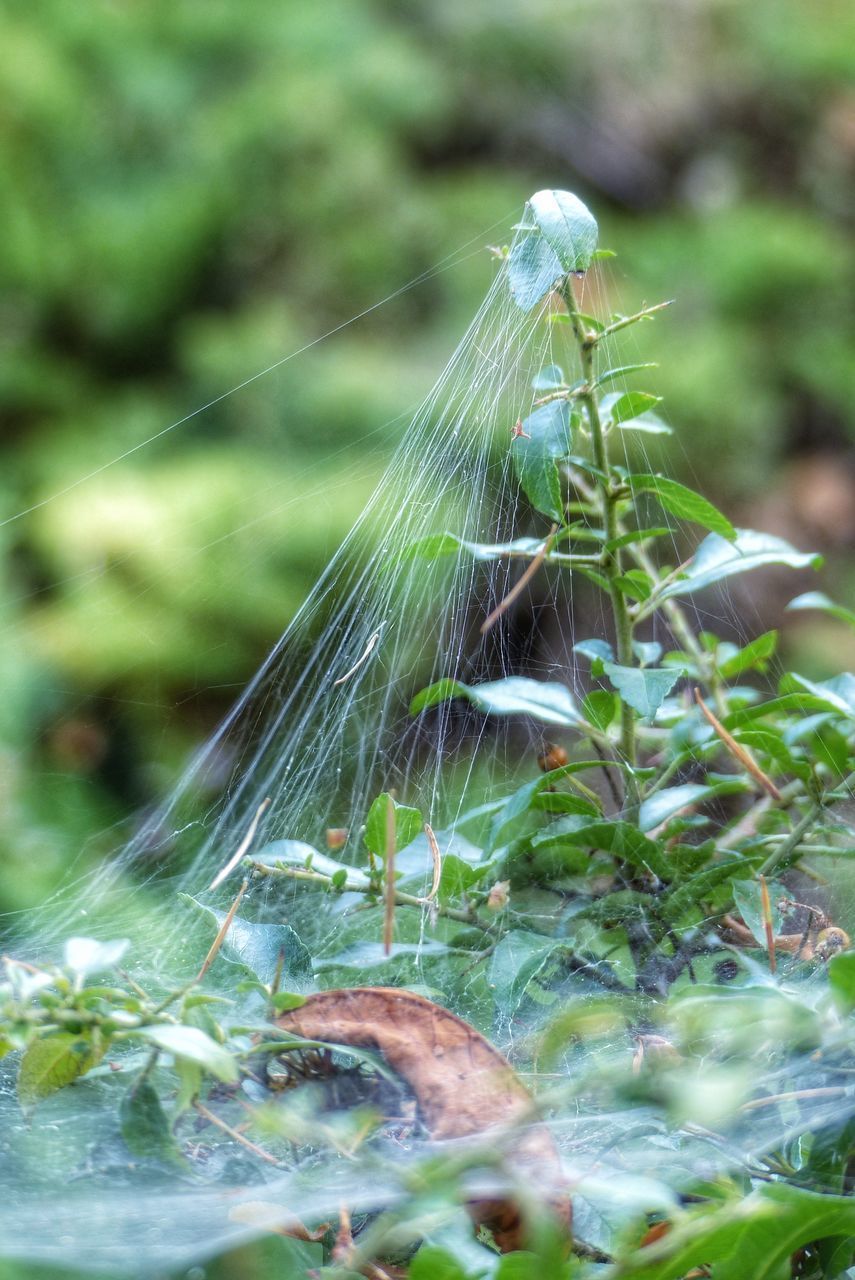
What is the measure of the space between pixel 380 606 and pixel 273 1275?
0.67 ft

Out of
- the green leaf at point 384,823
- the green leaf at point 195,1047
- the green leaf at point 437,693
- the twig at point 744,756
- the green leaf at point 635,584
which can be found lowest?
the green leaf at point 195,1047

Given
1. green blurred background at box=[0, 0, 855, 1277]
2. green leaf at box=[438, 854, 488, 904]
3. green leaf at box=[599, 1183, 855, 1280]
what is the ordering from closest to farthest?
green leaf at box=[599, 1183, 855, 1280] → green leaf at box=[438, 854, 488, 904] → green blurred background at box=[0, 0, 855, 1277]

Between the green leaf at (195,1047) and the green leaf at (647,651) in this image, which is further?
the green leaf at (647,651)

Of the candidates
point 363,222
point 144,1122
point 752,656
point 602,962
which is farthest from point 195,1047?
point 363,222

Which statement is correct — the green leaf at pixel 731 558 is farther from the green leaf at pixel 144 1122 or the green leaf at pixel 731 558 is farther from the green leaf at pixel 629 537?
the green leaf at pixel 144 1122

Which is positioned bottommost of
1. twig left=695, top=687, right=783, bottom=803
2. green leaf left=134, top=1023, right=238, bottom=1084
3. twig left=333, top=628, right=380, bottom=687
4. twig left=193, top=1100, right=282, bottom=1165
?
twig left=193, top=1100, right=282, bottom=1165

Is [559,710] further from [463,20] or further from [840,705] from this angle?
[463,20]

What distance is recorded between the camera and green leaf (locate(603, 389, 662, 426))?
0.34 metres

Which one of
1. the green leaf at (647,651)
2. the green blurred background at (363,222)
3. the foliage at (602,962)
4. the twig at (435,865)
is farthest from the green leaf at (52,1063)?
the green blurred background at (363,222)

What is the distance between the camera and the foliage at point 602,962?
0.78ft

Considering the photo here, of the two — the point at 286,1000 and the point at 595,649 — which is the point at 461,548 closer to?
the point at 595,649

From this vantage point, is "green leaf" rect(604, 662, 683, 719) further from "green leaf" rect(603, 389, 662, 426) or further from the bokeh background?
the bokeh background

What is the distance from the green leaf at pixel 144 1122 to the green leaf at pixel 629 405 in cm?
24

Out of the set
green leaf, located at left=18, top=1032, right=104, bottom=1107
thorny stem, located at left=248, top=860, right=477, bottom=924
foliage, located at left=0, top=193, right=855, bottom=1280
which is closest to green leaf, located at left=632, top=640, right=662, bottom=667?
foliage, located at left=0, top=193, right=855, bottom=1280
